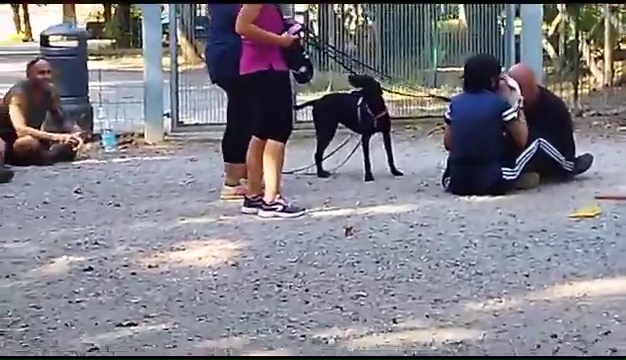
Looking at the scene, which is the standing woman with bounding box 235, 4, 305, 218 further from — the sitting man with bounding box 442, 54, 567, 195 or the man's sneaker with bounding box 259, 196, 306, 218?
the sitting man with bounding box 442, 54, 567, 195

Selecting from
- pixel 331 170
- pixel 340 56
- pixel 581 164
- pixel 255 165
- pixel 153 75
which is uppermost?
pixel 340 56

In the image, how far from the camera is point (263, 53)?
6.66m

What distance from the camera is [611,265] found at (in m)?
5.63

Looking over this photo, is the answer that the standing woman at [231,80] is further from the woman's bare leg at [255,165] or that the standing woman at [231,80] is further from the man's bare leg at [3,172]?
the man's bare leg at [3,172]

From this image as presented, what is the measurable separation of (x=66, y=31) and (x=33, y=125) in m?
1.78

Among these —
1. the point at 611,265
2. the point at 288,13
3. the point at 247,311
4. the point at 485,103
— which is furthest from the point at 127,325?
the point at 288,13

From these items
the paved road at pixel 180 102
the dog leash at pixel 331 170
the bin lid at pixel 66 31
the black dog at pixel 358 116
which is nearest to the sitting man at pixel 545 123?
the black dog at pixel 358 116

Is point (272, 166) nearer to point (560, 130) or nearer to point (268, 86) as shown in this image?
point (268, 86)

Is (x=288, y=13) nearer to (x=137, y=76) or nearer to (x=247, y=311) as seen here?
(x=247, y=311)

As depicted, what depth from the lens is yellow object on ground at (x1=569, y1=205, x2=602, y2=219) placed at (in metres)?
6.81

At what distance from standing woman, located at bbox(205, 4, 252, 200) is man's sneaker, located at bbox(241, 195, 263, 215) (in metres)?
0.44

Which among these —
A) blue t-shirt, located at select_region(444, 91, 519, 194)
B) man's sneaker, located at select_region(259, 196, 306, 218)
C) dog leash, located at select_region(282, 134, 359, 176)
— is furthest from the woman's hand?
dog leash, located at select_region(282, 134, 359, 176)

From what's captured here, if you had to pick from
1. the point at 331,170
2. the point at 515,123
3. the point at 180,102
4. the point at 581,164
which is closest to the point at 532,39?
the point at 331,170

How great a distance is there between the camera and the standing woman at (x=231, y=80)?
7223mm
